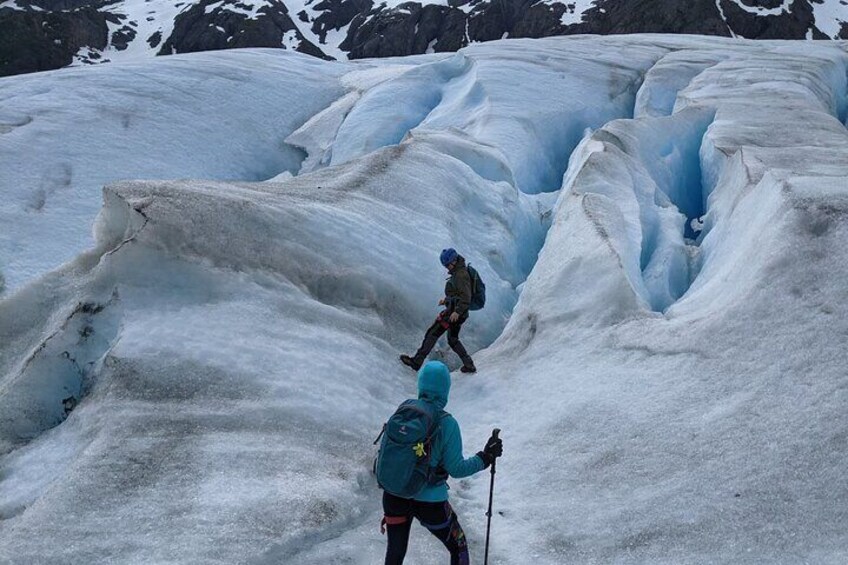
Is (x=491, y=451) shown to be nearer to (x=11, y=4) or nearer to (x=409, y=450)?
(x=409, y=450)

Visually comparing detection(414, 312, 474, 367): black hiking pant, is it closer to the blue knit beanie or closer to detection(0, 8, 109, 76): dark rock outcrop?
the blue knit beanie

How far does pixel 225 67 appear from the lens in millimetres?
26766

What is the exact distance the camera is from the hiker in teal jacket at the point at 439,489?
493cm

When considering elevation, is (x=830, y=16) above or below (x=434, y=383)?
below

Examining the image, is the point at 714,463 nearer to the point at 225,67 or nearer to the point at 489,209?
the point at 489,209

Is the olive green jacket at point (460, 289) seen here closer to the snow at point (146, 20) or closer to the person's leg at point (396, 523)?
the person's leg at point (396, 523)

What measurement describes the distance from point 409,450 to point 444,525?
2.47 feet

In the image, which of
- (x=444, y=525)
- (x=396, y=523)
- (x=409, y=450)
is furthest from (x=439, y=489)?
(x=409, y=450)

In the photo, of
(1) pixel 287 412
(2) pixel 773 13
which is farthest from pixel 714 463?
(2) pixel 773 13

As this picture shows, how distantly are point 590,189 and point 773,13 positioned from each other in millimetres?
85910

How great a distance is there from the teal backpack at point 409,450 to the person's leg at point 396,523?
7.9 inches

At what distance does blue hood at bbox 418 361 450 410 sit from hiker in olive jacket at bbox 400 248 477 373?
3844mm

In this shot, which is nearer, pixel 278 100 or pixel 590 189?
pixel 590 189

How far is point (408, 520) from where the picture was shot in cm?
512
